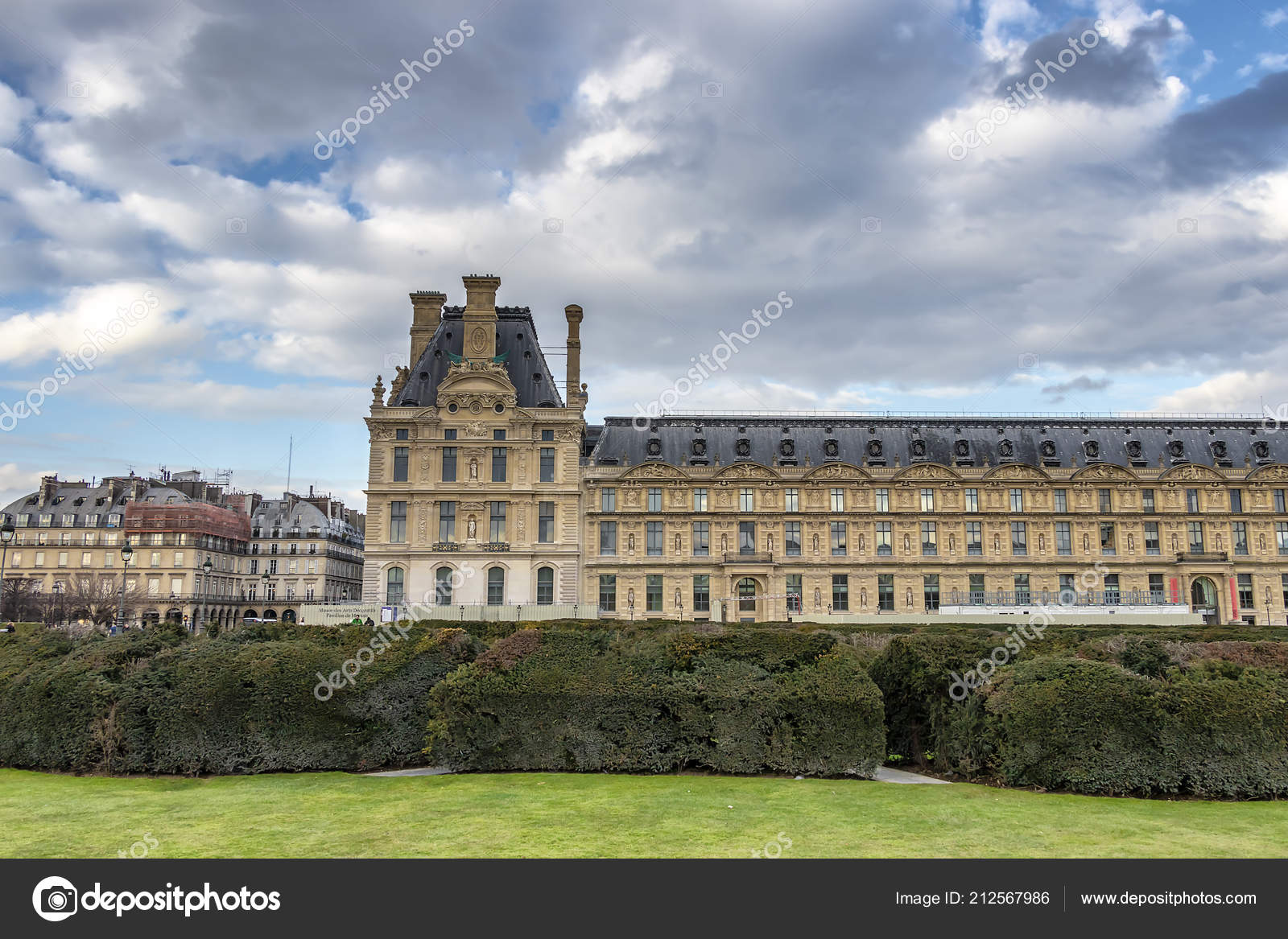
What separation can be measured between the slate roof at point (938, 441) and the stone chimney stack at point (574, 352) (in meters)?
4.88

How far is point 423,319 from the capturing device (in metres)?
75.1

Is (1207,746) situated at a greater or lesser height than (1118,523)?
lesser

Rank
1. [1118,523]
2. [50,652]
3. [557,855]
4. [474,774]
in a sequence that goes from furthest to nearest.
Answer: [1118,523], [50,652], [474,774], [557,855]

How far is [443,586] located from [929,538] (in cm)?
3707

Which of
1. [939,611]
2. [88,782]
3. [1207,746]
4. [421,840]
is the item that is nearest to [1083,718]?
[1207,746]

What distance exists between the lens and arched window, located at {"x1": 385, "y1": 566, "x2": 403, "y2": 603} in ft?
223

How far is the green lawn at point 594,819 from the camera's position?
38.1ft

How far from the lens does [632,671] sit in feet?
58.3

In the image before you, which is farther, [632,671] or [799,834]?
[632,671]

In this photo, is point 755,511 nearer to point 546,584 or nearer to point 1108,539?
point 546,584

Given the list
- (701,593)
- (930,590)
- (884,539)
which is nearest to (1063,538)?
(930,590)
